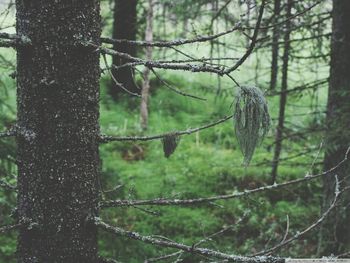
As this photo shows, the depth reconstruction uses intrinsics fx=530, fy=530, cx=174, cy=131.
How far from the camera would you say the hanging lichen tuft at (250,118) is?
2.32m

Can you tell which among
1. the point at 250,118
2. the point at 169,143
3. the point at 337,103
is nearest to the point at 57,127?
the point at 169,143

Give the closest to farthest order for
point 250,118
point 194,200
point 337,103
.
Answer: point 250,118
point 194,200
point 337,103

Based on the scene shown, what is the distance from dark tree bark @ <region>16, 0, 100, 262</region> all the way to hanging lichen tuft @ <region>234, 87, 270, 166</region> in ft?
2.31

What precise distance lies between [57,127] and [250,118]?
2.88 ft

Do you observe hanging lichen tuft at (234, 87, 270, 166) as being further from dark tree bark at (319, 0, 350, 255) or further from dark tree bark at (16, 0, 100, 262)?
dark tree bark at (319, 0, 350, 255)

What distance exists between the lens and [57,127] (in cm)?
243

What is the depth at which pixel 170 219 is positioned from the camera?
7926 millimetres

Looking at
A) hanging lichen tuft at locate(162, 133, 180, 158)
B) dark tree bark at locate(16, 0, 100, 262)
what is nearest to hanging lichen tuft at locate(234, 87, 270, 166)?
hanging lichen tuft at locate(162, 133, 180, 158)

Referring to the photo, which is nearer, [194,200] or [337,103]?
[194,200]

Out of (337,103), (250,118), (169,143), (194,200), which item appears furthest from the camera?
(337,103)

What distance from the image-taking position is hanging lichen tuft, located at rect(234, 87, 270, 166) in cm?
232

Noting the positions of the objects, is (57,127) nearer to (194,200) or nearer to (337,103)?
(194,200)

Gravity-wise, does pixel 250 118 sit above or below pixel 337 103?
above

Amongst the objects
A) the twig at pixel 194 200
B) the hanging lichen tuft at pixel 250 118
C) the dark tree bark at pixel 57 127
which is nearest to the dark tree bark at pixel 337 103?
the twig at pixel 194 200
